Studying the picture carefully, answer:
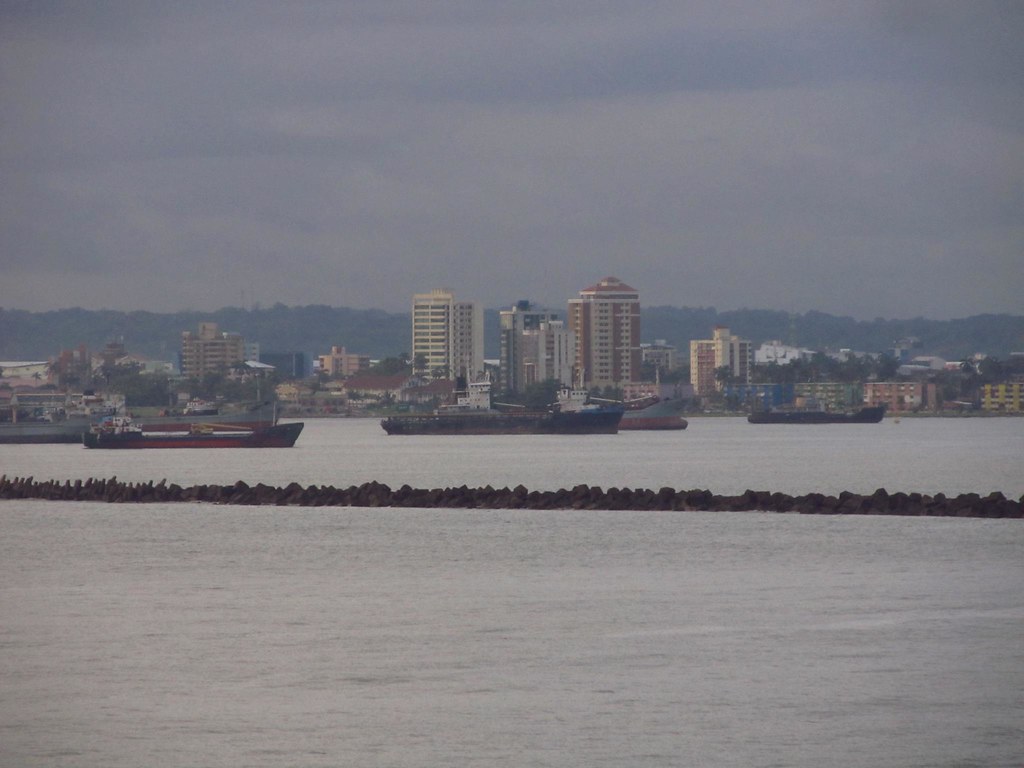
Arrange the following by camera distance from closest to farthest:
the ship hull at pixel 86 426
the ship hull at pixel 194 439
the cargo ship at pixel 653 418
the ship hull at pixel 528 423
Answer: the ship hull at pixel 194 439 → the ship hull at pixel 86 426 → the ship hull at pixel 528 423 → the cargo ship at pixel 653 418

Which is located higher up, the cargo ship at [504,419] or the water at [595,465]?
the cargo ship at [504,419]

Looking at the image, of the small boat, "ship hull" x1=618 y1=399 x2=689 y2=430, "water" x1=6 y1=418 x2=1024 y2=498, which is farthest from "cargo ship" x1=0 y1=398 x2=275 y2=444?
"ship hull" x1=618 y1=399 x2=689 y2=430

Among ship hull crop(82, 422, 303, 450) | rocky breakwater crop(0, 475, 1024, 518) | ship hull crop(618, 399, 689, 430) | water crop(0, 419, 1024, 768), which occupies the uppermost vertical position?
ship hull crop(618, 399, 689, 430)

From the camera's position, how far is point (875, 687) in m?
15.6

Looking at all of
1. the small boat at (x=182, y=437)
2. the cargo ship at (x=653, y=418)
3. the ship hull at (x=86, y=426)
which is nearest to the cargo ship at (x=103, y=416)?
the ship hull at (x=86, y=426)

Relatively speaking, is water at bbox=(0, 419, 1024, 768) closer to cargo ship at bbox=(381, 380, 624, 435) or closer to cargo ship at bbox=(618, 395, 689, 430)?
cargo ship at bbox=(381, 380, 624, 435)

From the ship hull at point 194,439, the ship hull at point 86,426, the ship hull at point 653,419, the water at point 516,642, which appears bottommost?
the water at point 516,642

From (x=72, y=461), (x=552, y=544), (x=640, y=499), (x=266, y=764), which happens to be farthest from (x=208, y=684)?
(x=72, y=461)

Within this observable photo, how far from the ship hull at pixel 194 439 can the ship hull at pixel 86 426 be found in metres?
3.28

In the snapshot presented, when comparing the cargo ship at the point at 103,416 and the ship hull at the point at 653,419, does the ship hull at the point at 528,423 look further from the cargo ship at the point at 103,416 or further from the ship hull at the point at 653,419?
the ship hull at the point at 653,419

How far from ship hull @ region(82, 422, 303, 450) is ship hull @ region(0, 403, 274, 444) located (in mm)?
3281

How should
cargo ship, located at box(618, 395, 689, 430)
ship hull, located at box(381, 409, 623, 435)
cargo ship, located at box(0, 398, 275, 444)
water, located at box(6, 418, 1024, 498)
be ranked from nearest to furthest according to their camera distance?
water, located at box(6, 418, 1024, 498), cargo ship, located at box(0, 398, 275, 444), ship hull, located at box(381, 409, 623, 435), cargo ship, located at box(618, 395, 689, 430)

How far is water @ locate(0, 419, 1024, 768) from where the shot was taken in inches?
527

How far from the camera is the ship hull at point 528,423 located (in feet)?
472
